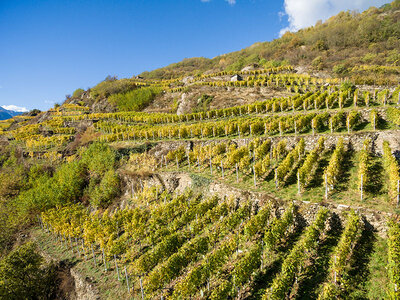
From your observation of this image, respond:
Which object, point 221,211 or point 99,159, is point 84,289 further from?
point 99,159

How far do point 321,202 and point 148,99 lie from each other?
64.8 metres

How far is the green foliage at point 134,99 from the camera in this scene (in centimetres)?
6881

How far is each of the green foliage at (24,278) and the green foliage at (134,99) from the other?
189 feet

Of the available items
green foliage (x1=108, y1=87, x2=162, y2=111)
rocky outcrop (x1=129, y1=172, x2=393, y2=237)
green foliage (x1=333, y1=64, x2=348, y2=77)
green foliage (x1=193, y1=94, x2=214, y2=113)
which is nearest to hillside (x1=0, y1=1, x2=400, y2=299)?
rocky outcrop (x1=129, y1=172, x2=393, y2=237)

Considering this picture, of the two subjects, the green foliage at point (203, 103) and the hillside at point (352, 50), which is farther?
the hillside at point (352, 50)

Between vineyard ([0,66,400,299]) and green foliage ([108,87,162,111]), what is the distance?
36.1m

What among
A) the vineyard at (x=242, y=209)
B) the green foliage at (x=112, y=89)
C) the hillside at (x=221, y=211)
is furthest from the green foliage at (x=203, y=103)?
the green foliage at (x=112, y=89)

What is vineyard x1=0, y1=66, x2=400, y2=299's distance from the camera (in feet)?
32.5

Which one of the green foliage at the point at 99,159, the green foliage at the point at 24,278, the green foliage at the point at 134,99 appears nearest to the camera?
the green foliage at the point at 24,278

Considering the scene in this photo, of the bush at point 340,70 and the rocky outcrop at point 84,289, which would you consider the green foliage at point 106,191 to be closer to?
the rocky outcrop at point 84,289

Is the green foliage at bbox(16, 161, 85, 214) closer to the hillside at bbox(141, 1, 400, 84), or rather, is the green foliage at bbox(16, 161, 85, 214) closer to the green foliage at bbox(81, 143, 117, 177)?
the green foliage at bbox(81, 143, 117, 177)

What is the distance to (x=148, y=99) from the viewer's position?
6906 centimetres

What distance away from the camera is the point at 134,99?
70875 mm

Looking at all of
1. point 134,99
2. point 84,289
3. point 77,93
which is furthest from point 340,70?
point 77,93
